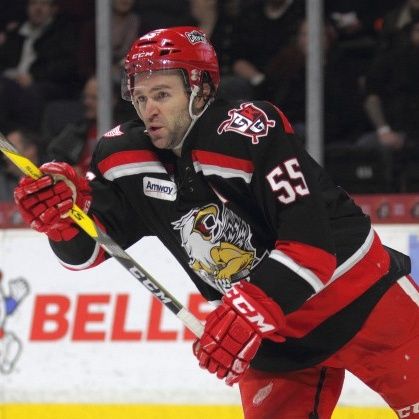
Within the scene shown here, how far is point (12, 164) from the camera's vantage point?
499cm

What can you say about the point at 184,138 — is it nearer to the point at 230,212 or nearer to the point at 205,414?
the point at 230,212

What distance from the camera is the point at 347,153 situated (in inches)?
183

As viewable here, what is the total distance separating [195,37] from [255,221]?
0.46 m

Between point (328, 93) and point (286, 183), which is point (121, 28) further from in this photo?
point (286, 183)

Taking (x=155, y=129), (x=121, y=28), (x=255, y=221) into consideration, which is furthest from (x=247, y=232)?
(x=121, y=28)

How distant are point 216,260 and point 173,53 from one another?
0.50 meters

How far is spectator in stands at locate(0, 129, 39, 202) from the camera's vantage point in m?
4.96

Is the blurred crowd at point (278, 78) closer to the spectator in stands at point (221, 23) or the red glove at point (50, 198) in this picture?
the spectator in stands at point (221, 23)

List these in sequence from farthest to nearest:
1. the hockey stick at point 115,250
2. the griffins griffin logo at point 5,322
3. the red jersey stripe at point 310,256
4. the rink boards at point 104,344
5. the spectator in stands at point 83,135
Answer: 1. the spectator in stands at point 83,135
2. the griffins griffin logo at point 5,322
3. the rink boards at point 104,344
4. the hockey stick at point 115,250
5. the red jersey stripe at point 310,256

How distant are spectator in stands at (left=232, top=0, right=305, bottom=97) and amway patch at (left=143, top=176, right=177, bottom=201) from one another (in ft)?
6.80

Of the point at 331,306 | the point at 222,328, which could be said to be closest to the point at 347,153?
the point at 331,306

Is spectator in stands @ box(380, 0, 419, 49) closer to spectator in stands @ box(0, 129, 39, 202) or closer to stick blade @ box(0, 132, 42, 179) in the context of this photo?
spectator in stands @ box(0, 129, 39, 202)

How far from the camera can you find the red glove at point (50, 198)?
2717 millimetres

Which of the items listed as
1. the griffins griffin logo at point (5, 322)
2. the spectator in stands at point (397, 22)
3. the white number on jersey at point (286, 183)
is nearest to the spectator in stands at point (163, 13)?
the spectator in stands at point (397, 22)
